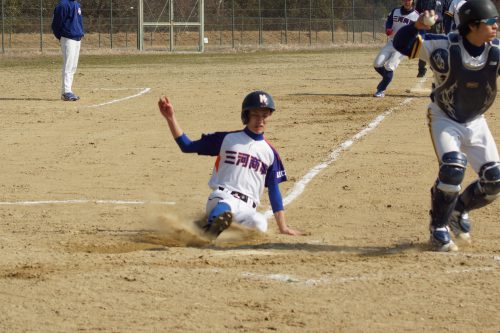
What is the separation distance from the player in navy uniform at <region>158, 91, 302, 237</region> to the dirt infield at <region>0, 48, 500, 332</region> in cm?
24

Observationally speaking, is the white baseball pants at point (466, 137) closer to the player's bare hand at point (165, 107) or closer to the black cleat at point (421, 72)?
the player's bare hand at point (165, 107)

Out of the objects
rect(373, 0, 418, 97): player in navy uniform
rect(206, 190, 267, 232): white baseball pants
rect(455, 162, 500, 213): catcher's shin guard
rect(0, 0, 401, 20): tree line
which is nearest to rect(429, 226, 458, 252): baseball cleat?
rect(455, 162, 500, 213): catcher's shin guard

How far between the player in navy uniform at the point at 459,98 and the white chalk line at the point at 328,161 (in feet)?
6.30

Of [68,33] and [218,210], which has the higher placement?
[68,33]

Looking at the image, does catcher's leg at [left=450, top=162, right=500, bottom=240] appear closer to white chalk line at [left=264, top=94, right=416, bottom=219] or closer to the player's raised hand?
white chalk line at [left=264, top=94, right=416, bottom=219]

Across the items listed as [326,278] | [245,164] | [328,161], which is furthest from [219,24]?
[326,278]

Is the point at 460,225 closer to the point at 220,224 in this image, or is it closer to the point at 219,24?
the point at 220,224

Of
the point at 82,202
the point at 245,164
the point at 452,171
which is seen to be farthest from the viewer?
the point at 82,202

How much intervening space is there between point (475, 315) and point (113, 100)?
519 inches

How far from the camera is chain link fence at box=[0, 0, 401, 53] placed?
41875 mm

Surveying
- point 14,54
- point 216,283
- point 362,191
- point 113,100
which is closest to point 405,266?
point 216,283

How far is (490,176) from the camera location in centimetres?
686

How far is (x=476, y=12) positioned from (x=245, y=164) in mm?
2075

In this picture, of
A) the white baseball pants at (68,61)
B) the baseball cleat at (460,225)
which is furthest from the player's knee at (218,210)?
the white baseball pants at (68,61)
